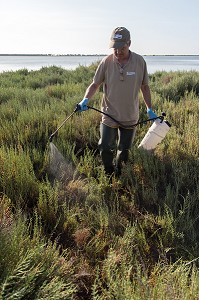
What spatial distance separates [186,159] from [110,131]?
1.20m

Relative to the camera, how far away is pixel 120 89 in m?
4.04

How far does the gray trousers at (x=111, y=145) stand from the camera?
14.0ft

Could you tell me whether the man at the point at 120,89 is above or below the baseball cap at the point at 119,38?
below

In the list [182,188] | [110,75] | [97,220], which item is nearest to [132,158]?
[182,188]

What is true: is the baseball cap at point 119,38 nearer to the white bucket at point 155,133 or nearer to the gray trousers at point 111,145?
the gray trousers at point 111,145

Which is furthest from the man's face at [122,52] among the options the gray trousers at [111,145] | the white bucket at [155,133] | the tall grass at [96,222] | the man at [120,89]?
the tall grass at [96,222]

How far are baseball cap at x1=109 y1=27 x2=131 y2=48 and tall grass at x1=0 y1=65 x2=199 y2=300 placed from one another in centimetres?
148

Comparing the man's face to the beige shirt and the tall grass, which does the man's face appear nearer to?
the beige shirt

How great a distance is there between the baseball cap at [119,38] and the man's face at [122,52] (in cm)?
6

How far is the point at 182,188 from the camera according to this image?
13.3ft

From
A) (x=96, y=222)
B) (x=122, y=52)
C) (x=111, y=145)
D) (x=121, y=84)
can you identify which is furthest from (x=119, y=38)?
(x=96, y=222)

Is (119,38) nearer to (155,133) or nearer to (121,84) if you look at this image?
(121,84)

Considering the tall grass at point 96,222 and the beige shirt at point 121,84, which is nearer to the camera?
the tall grass at point 96,222

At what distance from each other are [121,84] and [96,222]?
70.9 inches
